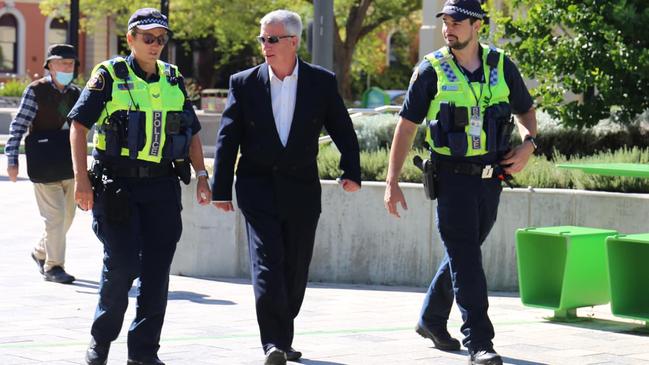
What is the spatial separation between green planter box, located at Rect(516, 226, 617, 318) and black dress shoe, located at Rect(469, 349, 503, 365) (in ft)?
5.94

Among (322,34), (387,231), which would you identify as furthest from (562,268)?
(322,34)

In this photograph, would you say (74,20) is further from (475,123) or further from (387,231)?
(475,123)

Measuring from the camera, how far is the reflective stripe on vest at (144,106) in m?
6.48

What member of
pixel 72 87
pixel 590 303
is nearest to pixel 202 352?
pixel 590 303

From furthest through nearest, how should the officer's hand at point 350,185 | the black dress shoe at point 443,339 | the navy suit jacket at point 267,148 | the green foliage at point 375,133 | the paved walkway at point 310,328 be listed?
1. the green foliage at point 375,133
2. the black dress shoe at point 443,339
3. the paved walkway at point 310,328
4. the officer's hand at point 350,185
5. the navy suit jacket at point 267,148

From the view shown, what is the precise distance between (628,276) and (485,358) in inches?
80.4

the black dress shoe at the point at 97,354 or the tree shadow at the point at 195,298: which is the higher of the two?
the black dress shoe at the point at 97,354

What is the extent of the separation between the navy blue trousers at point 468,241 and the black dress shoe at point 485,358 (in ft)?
0.08

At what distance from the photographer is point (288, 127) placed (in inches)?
269

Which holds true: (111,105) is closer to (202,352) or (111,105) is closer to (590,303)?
(202,352)

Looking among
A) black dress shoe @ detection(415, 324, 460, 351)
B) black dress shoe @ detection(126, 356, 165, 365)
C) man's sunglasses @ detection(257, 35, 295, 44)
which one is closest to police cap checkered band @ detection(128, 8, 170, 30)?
man's sunglasses @ detection(257, 35, 295, 44)

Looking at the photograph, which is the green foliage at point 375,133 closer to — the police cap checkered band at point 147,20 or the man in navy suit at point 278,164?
the man in navy suit at point 278,164

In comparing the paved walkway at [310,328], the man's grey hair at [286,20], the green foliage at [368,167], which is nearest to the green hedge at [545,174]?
the green foliage at [368,167]

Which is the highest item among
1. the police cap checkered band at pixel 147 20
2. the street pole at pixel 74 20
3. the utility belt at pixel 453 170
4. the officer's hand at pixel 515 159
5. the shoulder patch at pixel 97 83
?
the street pole at pixel 74 20
